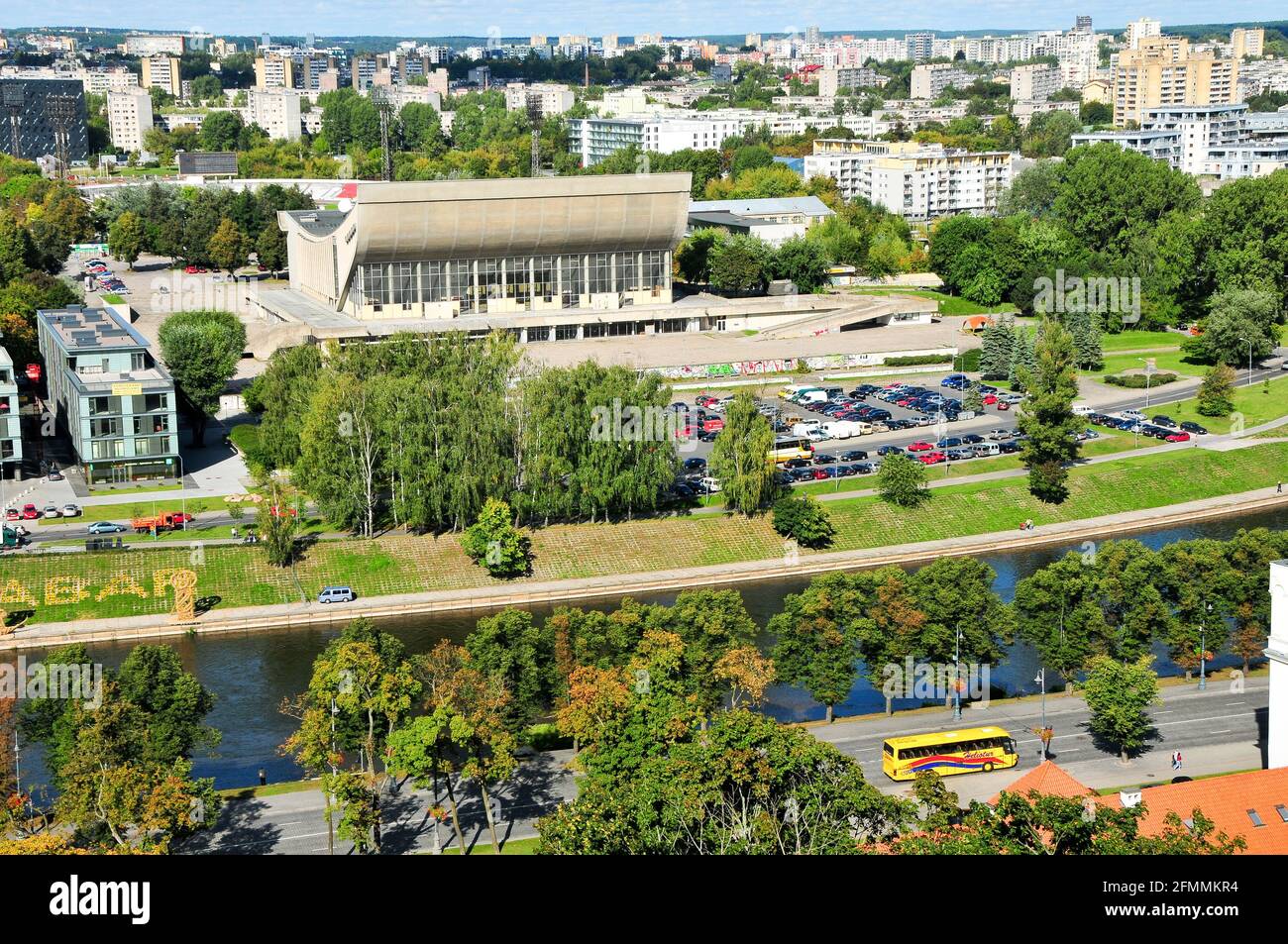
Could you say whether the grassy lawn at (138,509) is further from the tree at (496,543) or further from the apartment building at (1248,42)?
the apartment building at (1248,42)

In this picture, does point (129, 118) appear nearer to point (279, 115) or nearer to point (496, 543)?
point (279, 115)

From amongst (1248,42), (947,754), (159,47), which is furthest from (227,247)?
(1248,42)

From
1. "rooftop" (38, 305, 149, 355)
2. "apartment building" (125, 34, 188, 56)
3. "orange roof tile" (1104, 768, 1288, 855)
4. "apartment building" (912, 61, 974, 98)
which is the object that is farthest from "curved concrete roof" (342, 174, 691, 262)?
"apartment building" (912, 61, 974, 98)

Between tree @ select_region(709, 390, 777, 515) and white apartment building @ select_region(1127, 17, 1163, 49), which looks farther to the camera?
white apartment building @ select_region(1127, 17, 1163, 49)

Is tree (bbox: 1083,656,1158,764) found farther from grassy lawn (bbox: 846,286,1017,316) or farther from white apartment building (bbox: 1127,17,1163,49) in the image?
white apartment building (bbox: 1127,17,1163,49)

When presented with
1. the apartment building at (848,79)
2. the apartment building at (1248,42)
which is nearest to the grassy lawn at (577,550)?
the apartment building at (1248,42)
